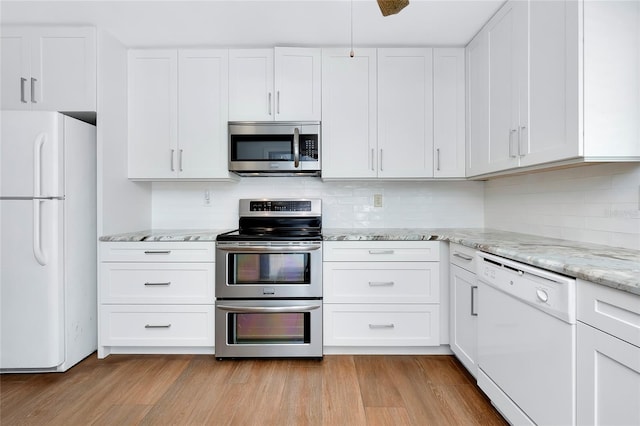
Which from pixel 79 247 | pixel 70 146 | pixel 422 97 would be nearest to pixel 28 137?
pixel 70 146

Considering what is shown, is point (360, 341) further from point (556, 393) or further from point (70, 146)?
point (70, 146)

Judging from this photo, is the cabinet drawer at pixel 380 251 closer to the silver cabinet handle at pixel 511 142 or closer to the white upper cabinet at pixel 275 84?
the silver cabinet handle at pixel 511 142

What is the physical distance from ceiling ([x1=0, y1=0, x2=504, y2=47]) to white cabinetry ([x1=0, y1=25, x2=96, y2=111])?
0.09 meters

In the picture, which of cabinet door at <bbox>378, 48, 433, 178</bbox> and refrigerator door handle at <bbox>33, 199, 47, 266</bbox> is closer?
refrigerator door handle at <bbox>33, 199, 47, 266</bbox>

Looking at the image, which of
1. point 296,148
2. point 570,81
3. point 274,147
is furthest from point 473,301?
point 274,147

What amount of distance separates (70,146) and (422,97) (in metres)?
2.61

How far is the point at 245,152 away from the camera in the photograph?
8.74 ft

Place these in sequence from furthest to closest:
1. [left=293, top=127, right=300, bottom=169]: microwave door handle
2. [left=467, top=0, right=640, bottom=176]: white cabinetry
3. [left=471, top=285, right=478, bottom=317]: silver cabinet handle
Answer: [left=293, top=127, right=300, bottom=169]: microwave door handle
[left=471, top=285, right=478, bottom=317]: silver cabinet handle
[left=467, top=0, right=640, bottom=176]: white cabinetry

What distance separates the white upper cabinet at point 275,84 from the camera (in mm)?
2660

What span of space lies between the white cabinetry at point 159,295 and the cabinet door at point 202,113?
0.70 metres

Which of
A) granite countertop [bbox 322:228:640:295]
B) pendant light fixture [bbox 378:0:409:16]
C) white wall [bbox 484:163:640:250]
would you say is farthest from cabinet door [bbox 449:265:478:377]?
pendant light fixture [bbox 378:0:409:16]

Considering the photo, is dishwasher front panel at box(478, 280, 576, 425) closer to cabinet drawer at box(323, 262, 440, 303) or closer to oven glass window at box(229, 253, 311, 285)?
cabinet drawer at box(323, 262, 440, 303)

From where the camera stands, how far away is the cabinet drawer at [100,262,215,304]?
2416mm

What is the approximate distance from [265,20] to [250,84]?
20.8 inches
